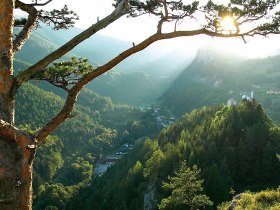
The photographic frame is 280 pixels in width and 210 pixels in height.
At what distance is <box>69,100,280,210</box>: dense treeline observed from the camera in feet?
161

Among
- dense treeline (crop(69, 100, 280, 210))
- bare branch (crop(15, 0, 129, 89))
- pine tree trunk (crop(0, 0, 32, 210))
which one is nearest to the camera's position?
pine tree trunk (crop(0, 0, 32, 210))

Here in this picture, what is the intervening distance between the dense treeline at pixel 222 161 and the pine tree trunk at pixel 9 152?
1613 inches

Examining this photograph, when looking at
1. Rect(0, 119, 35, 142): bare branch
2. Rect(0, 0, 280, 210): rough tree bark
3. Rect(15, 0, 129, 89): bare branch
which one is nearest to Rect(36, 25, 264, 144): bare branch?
Rect(0, 0, 280, 210): rough tree bark

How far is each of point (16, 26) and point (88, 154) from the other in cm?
13812

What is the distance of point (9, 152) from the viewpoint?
6.00 meters

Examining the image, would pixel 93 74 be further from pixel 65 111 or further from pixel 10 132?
pixel 10 132

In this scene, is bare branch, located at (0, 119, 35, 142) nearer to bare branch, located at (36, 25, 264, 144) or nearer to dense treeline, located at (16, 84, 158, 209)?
bare branch, located at (36, 25, 264, 144)

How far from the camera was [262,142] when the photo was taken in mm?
54281

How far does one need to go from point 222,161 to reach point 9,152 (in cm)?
4715

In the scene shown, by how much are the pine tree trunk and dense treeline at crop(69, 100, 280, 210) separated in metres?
41.0

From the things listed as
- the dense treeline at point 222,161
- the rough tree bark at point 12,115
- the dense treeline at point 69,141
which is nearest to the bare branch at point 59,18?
the rough tree bark at point 12,115

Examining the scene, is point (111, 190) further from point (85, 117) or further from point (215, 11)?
point (85, 117)

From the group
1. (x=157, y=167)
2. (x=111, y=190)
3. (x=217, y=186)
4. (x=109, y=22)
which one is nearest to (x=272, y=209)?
(x=109, y=22)

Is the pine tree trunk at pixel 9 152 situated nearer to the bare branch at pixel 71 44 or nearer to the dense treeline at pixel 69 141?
the bare branch at pixel 71 44
